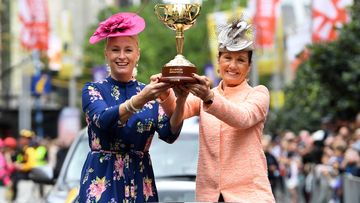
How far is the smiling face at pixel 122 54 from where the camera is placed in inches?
277

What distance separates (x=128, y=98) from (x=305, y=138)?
76.3ft

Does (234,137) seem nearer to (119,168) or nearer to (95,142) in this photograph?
(119,168)

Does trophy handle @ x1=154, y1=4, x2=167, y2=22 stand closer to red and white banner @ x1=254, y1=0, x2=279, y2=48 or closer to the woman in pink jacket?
the woman in pink jacket

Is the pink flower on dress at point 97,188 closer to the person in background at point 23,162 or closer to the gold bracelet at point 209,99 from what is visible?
the gold bracelet at point 209,99

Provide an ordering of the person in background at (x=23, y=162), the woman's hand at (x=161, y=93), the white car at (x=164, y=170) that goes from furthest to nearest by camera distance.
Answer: the person in background at (x=23, y=162) → the white car at (x=164, y=170) → the woman's hand at (x=161, y=93)

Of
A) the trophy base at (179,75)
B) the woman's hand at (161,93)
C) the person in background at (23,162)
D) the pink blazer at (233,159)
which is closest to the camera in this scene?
the trophy base at (179,75)

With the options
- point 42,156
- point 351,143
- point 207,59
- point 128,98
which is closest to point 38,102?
point 207,59

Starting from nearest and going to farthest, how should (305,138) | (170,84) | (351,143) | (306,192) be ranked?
(170,84), (351,143), (306,192), (305,138)

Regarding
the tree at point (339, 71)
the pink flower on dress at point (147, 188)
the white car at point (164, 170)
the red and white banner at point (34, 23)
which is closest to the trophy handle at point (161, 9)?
the pink flower on dress at point (147, 188)

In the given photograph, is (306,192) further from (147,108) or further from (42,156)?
(147,108)

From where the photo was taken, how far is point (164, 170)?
10.5m

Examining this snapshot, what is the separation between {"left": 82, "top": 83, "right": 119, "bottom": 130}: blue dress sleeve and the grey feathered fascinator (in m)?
0.75

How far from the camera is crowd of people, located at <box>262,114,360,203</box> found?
19203mm

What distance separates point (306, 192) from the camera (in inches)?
1003
